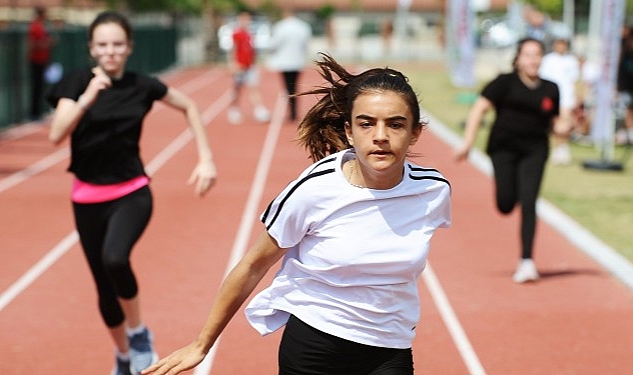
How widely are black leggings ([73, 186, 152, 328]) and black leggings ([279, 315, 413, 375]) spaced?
2469 mm

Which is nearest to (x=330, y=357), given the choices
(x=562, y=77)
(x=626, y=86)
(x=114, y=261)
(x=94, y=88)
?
(x=114, y=261)

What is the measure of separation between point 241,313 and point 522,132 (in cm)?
271

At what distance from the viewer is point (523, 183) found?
→ 9727 mm

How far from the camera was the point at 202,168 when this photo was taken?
674 cm

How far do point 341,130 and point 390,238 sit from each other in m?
0.57

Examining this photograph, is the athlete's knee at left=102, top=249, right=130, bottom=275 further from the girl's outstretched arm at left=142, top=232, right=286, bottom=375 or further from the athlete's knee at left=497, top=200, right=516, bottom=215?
the athlete's knee at left=497, top=200, right=516, bottom=215

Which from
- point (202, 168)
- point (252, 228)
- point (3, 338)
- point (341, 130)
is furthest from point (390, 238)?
point (252, 228)

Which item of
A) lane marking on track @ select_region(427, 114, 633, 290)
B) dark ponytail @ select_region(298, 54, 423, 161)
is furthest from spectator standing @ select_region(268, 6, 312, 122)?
dark ponytail @ select_region(298, 54, 423, 161)

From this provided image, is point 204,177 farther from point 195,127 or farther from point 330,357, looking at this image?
point 330,357

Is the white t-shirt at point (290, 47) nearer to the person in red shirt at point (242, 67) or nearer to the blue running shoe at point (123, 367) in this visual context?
the person in red shirt at point (242, 67)

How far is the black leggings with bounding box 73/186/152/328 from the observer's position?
6.45 meters

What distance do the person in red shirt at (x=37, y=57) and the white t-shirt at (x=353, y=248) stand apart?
2126 cm

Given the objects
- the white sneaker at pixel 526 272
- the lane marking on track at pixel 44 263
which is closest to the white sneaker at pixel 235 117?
the lane marking on track at pixel 44 263

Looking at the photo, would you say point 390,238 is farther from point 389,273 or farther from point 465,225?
point 465,225
